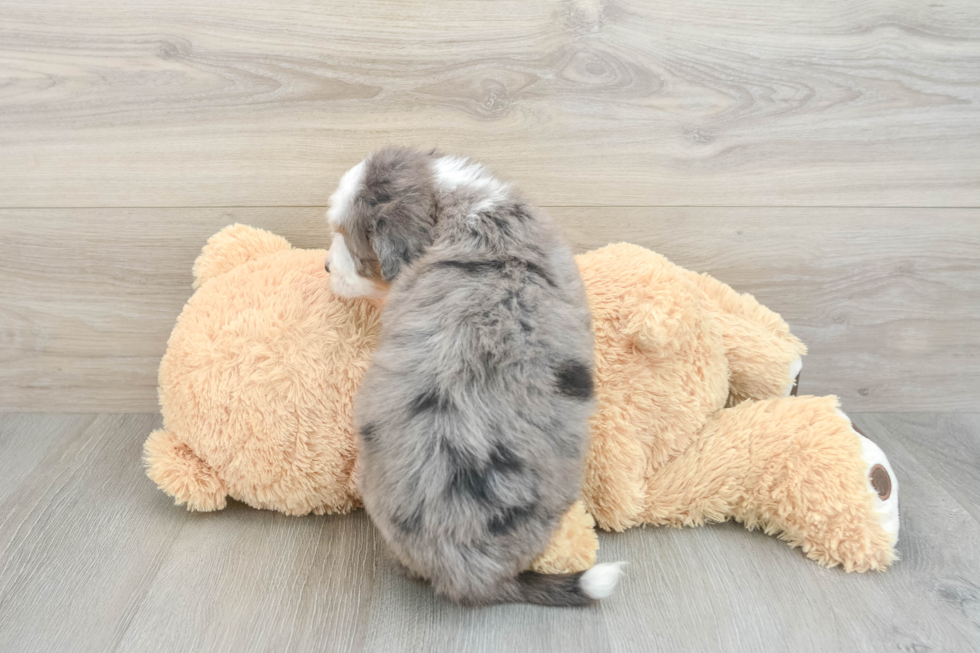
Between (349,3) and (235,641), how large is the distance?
3.27 ft

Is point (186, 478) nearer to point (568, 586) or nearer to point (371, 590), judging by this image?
point (371, 590)

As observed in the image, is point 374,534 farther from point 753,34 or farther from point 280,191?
point 753,34

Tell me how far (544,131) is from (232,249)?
1.95ft

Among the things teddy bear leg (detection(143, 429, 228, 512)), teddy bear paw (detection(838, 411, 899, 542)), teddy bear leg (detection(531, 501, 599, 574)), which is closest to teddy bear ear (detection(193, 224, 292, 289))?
teddy bear leg (detection(143, 429, 228, 512))

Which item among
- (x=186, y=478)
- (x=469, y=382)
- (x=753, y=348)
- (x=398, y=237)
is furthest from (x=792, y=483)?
(x=186, y=478)

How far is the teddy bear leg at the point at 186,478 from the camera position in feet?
3.43

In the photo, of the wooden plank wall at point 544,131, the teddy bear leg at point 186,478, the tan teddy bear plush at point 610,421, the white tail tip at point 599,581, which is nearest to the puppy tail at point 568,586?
the white tail tip at point 599,581

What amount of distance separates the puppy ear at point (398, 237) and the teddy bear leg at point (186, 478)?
48 centimetres

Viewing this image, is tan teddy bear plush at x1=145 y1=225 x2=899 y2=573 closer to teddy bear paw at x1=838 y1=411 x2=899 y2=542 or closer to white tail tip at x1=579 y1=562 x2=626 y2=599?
teddy bear paw at x1=838 y1=411 x2=899 y2=542

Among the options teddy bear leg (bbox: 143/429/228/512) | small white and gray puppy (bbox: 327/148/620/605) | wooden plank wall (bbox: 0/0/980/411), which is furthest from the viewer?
wooden plank wall (bbox: 0/0/980/411)

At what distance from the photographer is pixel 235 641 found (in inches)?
33.1

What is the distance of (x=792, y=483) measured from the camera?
97 centimetres

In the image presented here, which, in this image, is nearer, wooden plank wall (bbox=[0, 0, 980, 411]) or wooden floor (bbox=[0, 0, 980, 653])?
wooden floor (bbox=[0, 0, 980, 653])

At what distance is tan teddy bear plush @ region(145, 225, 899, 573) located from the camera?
98 centimetres
